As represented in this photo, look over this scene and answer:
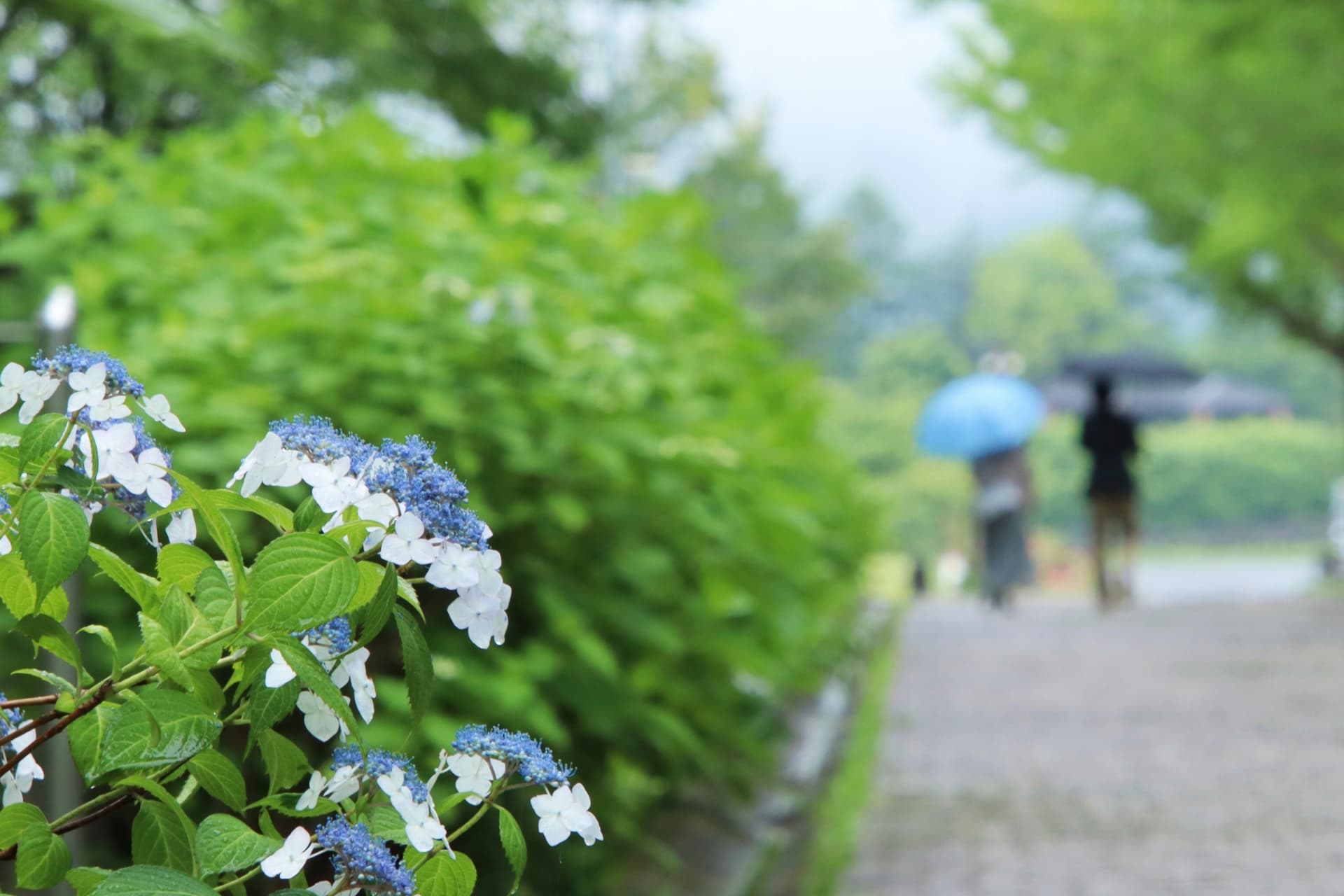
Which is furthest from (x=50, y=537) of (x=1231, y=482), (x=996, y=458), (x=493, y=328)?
(x=1231, y=482)

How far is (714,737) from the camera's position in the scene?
4.84 metres

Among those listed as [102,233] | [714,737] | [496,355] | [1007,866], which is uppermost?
[102,233]

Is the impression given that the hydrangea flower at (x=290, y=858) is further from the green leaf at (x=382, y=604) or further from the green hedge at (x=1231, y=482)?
the green hedge at (x=1231, y=482)

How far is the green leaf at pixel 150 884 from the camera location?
0.98m

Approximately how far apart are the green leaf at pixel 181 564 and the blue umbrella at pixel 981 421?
16382 mm

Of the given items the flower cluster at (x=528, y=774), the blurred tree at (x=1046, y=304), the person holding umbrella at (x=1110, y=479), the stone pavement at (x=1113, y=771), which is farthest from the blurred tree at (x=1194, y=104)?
the blurred tree at (x=1046, y=304)

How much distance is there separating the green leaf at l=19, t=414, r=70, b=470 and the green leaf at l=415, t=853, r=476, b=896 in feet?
1.19

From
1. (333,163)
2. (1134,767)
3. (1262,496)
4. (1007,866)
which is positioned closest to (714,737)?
(1007,866)

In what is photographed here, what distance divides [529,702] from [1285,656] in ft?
30.0

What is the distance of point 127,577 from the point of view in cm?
111

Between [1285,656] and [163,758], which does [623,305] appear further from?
[1285,656]

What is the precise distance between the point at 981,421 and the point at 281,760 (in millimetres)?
16420

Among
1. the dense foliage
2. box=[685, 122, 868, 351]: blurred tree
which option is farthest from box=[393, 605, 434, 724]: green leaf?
box=[685, 122, 868, 351]: blurred tree

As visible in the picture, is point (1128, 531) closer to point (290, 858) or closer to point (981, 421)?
point (981, 421)
